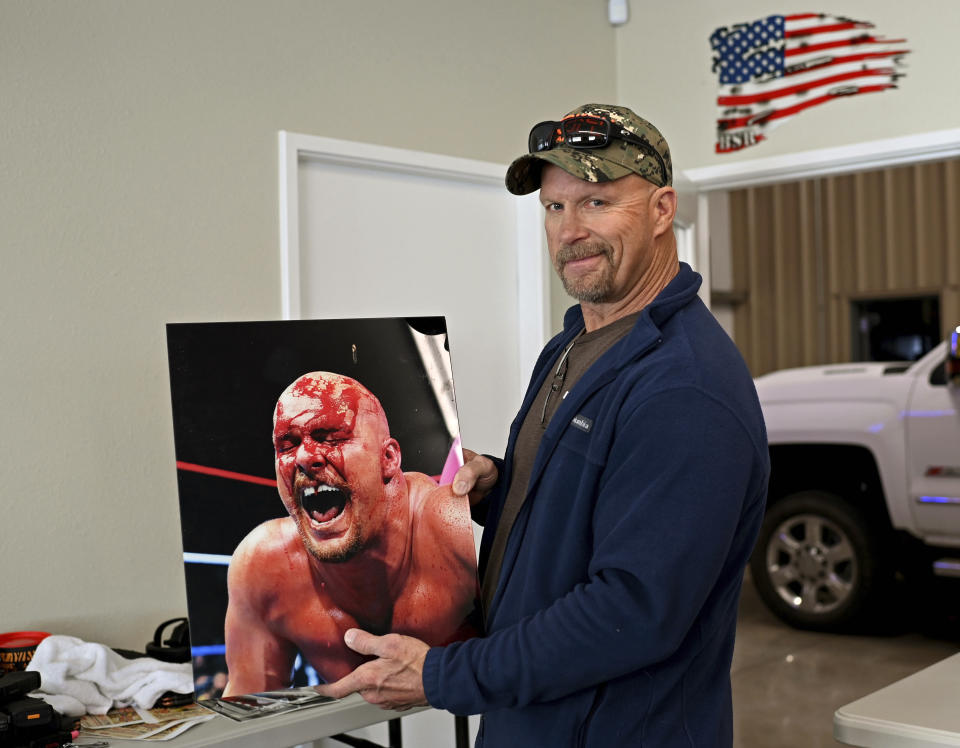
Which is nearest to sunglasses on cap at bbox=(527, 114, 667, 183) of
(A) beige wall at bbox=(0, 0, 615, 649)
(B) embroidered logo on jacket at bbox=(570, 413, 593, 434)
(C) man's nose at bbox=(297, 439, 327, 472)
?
(B) embroidered logo on jacket at bbox=(570, 413, 593, 434)

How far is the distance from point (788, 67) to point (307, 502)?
2772mm

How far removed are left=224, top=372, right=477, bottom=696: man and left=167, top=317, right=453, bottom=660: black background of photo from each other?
0.09 ft

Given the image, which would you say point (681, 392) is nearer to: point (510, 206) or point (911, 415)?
point (510, 206)

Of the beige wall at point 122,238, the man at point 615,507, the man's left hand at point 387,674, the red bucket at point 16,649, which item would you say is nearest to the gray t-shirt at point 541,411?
the man at point 615,507

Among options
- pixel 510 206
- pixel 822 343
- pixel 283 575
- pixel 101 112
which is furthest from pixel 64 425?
pixel 822 343

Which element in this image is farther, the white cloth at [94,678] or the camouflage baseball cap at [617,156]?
the white cloth at [94,678]

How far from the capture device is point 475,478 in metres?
1.90

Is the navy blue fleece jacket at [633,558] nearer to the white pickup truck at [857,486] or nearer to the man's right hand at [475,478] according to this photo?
the man's right hand at [475,478]

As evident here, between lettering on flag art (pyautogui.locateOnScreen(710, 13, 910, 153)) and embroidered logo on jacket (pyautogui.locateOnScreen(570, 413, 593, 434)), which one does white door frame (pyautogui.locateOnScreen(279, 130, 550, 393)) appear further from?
embroidered logo on jacket (pyautogui.locateOnScreen(570, 413, 593, 434))

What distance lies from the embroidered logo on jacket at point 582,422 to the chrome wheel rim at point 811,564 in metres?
4.83

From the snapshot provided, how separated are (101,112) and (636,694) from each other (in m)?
2.04

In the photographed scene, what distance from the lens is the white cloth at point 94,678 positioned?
2193 millimetres

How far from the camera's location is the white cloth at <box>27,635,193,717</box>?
2193 mm

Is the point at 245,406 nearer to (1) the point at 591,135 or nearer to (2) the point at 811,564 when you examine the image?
(1) the point at 591,135
